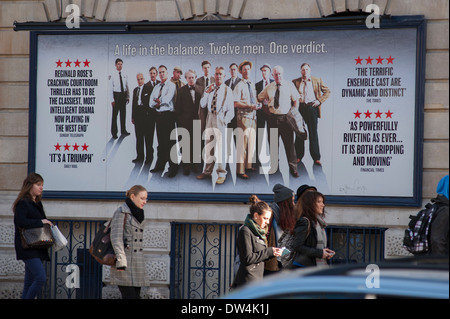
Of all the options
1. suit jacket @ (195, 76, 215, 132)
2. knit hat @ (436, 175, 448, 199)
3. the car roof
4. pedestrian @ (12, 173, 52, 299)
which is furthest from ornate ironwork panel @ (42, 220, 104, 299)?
the car roof

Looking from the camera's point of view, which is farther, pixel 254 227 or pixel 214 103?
pixel 214 103

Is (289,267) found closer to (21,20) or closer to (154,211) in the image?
(154,211)

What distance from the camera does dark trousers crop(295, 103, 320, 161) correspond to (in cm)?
1061

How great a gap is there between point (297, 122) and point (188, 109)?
64.0 inches

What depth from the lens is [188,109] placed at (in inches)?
432

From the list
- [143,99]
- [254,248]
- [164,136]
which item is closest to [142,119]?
[143,99]

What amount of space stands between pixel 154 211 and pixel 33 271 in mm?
2539

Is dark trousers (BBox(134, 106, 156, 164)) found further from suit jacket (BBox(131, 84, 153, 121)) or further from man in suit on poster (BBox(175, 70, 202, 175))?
man in suit on poster (BBox(175, 70, 202, 175))

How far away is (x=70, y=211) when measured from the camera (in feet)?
36.6

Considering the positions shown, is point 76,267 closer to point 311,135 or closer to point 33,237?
point 33,237

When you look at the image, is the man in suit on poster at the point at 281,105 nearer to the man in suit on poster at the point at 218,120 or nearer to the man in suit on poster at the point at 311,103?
the man in suit on poster at the point at 311,103
